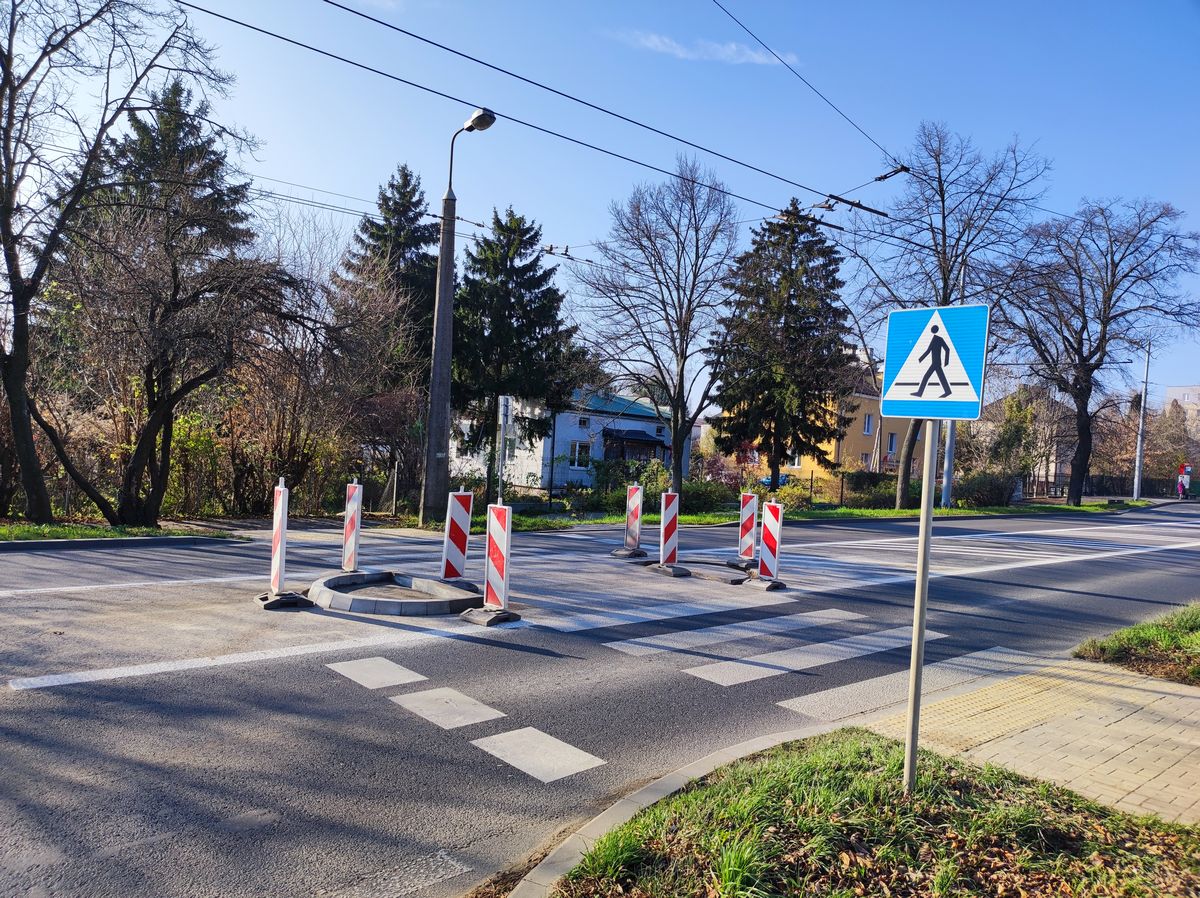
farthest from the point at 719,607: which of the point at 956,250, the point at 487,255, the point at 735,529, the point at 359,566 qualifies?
the point at 487,255

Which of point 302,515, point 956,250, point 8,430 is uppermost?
point 956,250

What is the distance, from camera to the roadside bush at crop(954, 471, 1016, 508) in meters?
39.3

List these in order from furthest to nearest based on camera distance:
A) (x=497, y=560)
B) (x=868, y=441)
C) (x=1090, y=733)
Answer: (x=868, y=441) → (x=497, y=560) → (x=1090, y=733)

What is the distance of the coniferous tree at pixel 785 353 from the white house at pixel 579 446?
16.9 feet

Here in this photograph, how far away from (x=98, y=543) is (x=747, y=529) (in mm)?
10242

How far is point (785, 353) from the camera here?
107 ft

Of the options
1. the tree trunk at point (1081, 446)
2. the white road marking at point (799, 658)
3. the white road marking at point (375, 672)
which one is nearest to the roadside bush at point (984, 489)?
the tree trunk at point (1081, 446)

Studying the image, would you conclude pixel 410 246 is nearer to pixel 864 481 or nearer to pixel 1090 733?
pixel 864 481

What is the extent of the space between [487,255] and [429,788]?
113 feet

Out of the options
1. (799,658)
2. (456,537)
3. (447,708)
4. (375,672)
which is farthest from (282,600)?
(799,658)

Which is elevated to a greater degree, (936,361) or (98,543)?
(936,361)

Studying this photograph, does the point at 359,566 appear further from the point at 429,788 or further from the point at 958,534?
the point at 958,534

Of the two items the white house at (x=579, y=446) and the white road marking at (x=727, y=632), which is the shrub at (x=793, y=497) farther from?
the white road marking at (x=727, y=632)

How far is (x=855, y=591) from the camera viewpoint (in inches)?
452
